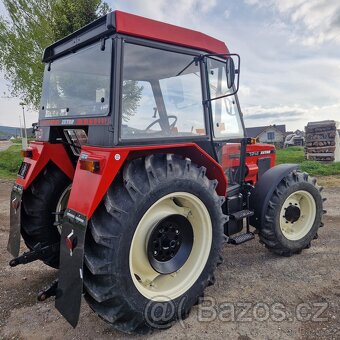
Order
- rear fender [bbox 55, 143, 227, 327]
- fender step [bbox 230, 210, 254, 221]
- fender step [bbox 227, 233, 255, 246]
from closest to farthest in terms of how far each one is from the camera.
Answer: rear fender [bbox 55, 143, 227, 327]
fender step [bbox 227, 233, 255, 246]
fender step [bbox 230, 210, 254, 221]

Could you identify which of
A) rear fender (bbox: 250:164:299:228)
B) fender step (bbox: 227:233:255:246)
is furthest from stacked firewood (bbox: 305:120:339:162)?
fender step (bbox: 227:233:255:246)

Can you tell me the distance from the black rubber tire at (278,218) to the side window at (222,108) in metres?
0.81

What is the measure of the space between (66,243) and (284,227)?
2.68 metres

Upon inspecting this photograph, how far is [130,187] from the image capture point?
2.27 meters

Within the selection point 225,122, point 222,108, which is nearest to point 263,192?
point 225,122

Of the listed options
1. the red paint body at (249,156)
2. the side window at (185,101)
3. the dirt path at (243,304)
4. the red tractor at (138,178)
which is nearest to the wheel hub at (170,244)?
the red tractor at (138,178)

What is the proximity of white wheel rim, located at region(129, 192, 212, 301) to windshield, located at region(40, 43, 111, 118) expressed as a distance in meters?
0.96

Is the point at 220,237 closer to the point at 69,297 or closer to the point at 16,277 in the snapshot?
the point at 69,297

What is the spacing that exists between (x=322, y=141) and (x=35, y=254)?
488 inches

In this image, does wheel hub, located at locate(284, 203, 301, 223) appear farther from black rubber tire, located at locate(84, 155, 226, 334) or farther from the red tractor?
black rubber tire, located at locate(84, 155, 226, 334)

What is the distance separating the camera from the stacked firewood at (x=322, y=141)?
12.4 meters

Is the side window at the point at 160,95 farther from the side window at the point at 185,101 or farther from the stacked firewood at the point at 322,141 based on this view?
the stacked firewood at the point at 322,141

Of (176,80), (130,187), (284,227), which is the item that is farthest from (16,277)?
(284,227)

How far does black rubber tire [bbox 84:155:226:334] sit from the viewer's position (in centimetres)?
218
